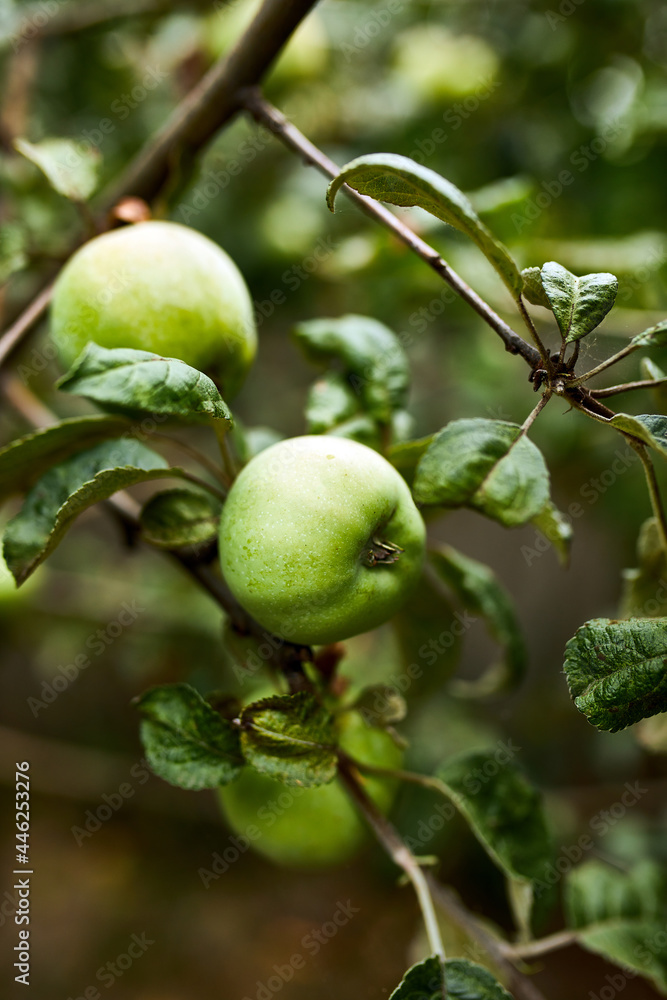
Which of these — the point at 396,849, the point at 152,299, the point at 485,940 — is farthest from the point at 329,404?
the point at 485,940

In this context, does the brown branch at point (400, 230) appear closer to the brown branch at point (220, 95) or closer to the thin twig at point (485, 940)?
the brown branch at point (220, 95)

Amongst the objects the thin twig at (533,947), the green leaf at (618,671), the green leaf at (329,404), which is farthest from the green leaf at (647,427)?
the thin twig at (533,947)

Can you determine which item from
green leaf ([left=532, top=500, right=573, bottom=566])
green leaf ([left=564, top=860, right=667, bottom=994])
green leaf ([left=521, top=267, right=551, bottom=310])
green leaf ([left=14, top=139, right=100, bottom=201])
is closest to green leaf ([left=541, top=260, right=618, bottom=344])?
green leaf ([left=521, top=267, right=551, bottom=310])

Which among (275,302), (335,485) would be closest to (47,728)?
(275,302)

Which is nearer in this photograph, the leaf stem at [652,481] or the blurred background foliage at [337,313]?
the leaf stem at [652,481]

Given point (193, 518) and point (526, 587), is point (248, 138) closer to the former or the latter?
point (193, 518)

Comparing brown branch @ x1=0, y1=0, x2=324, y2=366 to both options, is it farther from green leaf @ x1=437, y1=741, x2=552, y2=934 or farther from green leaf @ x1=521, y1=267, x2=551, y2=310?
green leaf @ x1=437, y1=741, x2=552, y2=934
